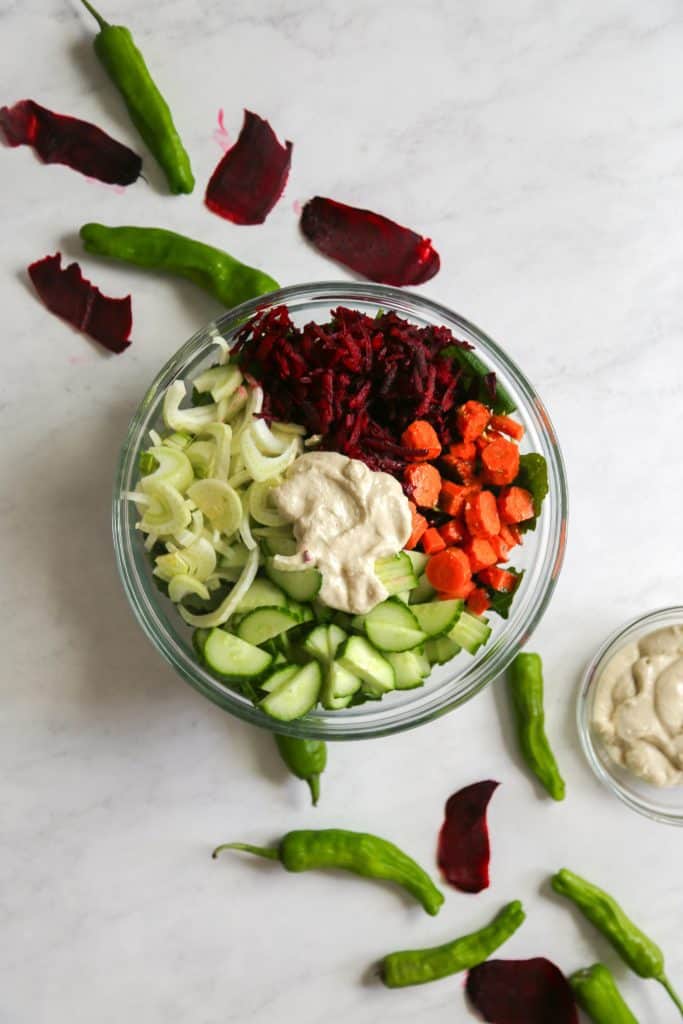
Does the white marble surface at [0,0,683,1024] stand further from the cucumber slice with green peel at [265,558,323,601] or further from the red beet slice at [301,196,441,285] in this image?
the cucumber slice with green peel at [265,558,323,601]

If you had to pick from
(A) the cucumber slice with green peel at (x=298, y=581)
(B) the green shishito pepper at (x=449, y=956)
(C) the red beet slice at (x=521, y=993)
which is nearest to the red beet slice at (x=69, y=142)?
(A) the cucumber slice with green peel at (x=298, y=581)

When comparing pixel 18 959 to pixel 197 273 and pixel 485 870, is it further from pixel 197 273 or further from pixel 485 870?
pixel 197 273

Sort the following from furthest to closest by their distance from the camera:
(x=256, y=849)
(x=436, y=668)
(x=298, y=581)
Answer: (x=256, y=849) → (x=436, y=668) → (x=298, y=581)

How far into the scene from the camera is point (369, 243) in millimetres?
2695

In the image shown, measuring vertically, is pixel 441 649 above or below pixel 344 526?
below

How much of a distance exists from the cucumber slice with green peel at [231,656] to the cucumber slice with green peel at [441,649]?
16.1 inches

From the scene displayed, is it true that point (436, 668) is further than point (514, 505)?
Yes

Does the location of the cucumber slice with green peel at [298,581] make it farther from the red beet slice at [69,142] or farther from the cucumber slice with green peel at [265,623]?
the red beet slice at [69,142]

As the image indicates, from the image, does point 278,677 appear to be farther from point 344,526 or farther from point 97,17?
point 97,17

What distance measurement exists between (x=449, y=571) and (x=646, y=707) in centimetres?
81

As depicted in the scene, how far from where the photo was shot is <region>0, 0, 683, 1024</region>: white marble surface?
266 centimetres

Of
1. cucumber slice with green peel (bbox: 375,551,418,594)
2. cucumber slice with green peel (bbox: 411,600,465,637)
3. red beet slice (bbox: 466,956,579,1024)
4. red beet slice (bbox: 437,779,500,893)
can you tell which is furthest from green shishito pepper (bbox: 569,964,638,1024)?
cucumber slice with green peel (bbox: 375,551,418,594)

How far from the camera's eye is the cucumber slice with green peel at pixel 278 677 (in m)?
2.24

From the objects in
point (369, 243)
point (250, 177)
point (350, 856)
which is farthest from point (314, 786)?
point (250, 177)
